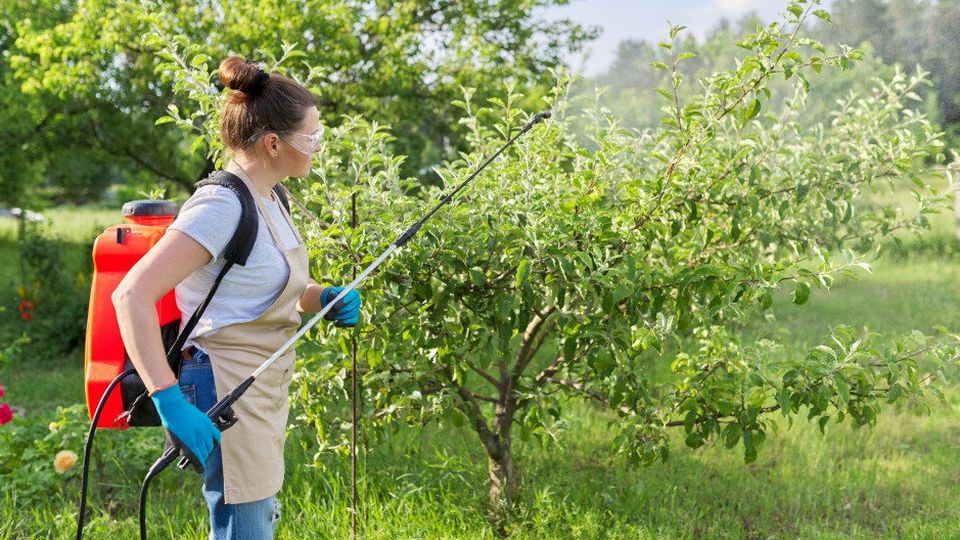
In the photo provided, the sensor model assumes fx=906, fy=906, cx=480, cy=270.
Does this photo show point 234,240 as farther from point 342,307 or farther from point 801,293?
point 801,293

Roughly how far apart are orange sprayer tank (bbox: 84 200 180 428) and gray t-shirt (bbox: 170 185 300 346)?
88 mm

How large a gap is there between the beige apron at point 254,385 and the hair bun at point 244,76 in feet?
0.70

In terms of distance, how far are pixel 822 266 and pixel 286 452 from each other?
2.98 metres

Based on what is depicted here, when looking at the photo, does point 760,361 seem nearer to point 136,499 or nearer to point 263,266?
point 263,266

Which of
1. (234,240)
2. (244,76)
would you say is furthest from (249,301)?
(244,76)

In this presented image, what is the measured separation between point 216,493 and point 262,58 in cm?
601

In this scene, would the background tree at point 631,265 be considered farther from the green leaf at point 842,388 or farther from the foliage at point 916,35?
the foliage at point 916,35

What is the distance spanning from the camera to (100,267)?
2170 millimetres

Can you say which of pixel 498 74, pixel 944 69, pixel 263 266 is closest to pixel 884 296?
pixel 498 74

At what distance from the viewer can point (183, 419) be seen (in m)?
1.97

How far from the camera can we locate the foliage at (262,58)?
24.4ft

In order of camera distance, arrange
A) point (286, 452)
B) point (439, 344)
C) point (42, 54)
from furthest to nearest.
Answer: point (42, 54) → point (286, 452) → point (439, 344)

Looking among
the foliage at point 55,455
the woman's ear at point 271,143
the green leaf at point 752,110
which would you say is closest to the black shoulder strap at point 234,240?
the woman's ear at point 271,143

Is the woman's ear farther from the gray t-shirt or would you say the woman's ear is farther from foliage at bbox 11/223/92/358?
foliage at bbox 11/223/92/358
